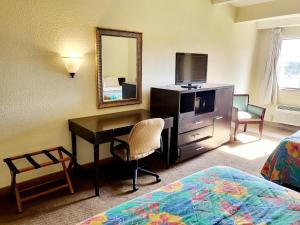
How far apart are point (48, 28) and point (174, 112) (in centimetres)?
178

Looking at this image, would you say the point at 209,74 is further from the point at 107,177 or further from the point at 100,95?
the point at 107,177

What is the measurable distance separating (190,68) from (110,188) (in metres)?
2.07

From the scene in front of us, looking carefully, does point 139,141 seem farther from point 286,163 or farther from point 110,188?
point 286,163

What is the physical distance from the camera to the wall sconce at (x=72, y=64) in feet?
8.28

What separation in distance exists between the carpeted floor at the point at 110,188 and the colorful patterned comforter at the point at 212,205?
110cm

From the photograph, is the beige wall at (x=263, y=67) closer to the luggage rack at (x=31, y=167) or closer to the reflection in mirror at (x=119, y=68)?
the reflection in mirror at (x=119, y=68)

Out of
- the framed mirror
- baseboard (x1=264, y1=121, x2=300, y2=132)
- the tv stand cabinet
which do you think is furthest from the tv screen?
baseboard (x1=264, y1=121, x2=300, y2=132)

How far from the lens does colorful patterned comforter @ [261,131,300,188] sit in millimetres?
2300

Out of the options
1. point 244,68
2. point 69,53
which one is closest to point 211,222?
point 69,53

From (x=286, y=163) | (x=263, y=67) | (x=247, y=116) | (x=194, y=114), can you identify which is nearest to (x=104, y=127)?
(x=194, y=114)

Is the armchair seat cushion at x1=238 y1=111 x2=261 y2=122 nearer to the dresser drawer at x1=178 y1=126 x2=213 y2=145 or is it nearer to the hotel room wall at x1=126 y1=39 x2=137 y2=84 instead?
the dresser drawer at x1=178 y1=126 x2=213 y2=145

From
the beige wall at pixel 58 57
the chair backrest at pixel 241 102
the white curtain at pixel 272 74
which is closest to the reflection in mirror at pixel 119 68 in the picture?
the beige wall at pixel 58 57

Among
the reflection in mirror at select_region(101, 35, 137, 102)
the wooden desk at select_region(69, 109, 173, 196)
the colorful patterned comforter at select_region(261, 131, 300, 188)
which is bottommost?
the colorful patterned comforter at select_region(261, 131, 300, 188)

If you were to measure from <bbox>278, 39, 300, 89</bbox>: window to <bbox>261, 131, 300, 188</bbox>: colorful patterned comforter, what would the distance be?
116 inches
